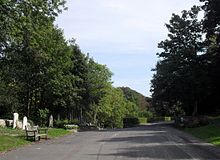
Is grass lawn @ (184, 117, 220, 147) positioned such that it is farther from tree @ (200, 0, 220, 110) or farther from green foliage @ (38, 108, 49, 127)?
green foliage @ (38, 108, 49, 127)

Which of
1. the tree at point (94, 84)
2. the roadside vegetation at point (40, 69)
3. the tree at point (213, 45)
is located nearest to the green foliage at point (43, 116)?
the roadside vegetation at point (40, 69)

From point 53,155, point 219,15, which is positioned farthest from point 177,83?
point 53,155

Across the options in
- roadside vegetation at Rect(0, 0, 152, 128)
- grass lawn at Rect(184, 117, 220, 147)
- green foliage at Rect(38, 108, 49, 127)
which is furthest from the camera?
green foliage at Rect(38, 108, 49, 127)

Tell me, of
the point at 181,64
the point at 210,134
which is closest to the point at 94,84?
the point at 181,64

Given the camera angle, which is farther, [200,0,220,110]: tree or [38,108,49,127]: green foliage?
[38,108,49,127]: green foliage

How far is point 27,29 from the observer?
2770 centimetres

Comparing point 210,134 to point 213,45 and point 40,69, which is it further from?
point 213,45

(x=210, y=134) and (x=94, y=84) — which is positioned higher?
(x=94, y=84)

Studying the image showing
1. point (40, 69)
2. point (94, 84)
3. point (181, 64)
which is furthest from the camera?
point (94, 84)

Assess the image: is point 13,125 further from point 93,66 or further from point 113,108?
point 113,108

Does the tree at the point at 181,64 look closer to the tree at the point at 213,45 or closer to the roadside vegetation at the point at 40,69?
the tree at the point at 213,45

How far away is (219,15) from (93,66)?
33752 mm

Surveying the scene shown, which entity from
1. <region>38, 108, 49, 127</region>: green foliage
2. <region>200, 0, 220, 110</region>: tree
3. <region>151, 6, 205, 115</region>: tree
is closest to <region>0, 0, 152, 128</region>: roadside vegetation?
<region>38, 108, 49, 127</region>: green foliage

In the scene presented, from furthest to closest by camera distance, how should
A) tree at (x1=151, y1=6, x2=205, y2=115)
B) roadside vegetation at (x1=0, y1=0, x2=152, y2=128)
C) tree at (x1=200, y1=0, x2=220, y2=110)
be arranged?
tree at (x1=151, y1=6, x2=205, y2=115)
tree at (x1=200, y1=0, x2=220, y2=110)
roadside vegetation at (x1=0, y1=0, x2=152, y2=128)
